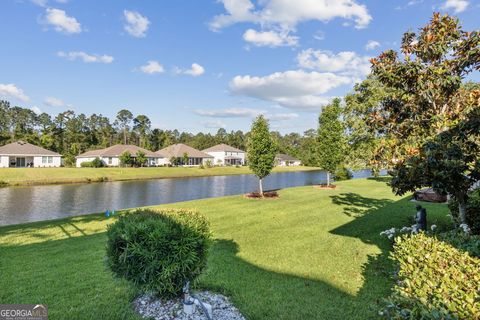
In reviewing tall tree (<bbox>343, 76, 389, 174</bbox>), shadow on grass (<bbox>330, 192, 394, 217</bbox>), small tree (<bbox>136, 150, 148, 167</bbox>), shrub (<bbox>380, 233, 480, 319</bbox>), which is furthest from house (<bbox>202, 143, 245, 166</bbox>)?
shrub (<bbox>380, 233, 480, 319</bbox>)

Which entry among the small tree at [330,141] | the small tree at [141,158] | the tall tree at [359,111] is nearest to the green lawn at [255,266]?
the small tree at [330,141]

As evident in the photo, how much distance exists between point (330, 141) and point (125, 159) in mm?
40640

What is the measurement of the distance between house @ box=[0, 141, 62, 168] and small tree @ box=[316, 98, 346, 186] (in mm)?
49250

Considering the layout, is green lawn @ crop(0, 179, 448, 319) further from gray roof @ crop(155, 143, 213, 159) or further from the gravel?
gray roof @ crop(155, 143, 213, 159)

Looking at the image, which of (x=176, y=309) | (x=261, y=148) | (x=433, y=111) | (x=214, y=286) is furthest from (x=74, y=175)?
(x=433, y=111)

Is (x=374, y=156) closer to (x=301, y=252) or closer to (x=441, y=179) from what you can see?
(x=441, y=179)

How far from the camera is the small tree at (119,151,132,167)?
2116 inches

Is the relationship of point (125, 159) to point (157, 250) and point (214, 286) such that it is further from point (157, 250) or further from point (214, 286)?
point (157, 250)

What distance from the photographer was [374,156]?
27.6 feet

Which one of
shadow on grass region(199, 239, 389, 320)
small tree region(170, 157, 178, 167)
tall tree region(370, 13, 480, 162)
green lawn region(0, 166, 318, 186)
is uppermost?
tall tree region(370, 13, 480, 162)

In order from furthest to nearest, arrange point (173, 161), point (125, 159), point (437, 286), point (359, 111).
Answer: point (173, 161) < point (125, 159) < point (359, 111) < point (437, 286)

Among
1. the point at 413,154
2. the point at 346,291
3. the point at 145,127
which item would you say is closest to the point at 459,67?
the point at 413,154

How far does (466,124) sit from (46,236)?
42.7 feet

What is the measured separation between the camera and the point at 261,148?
19.7 meters
